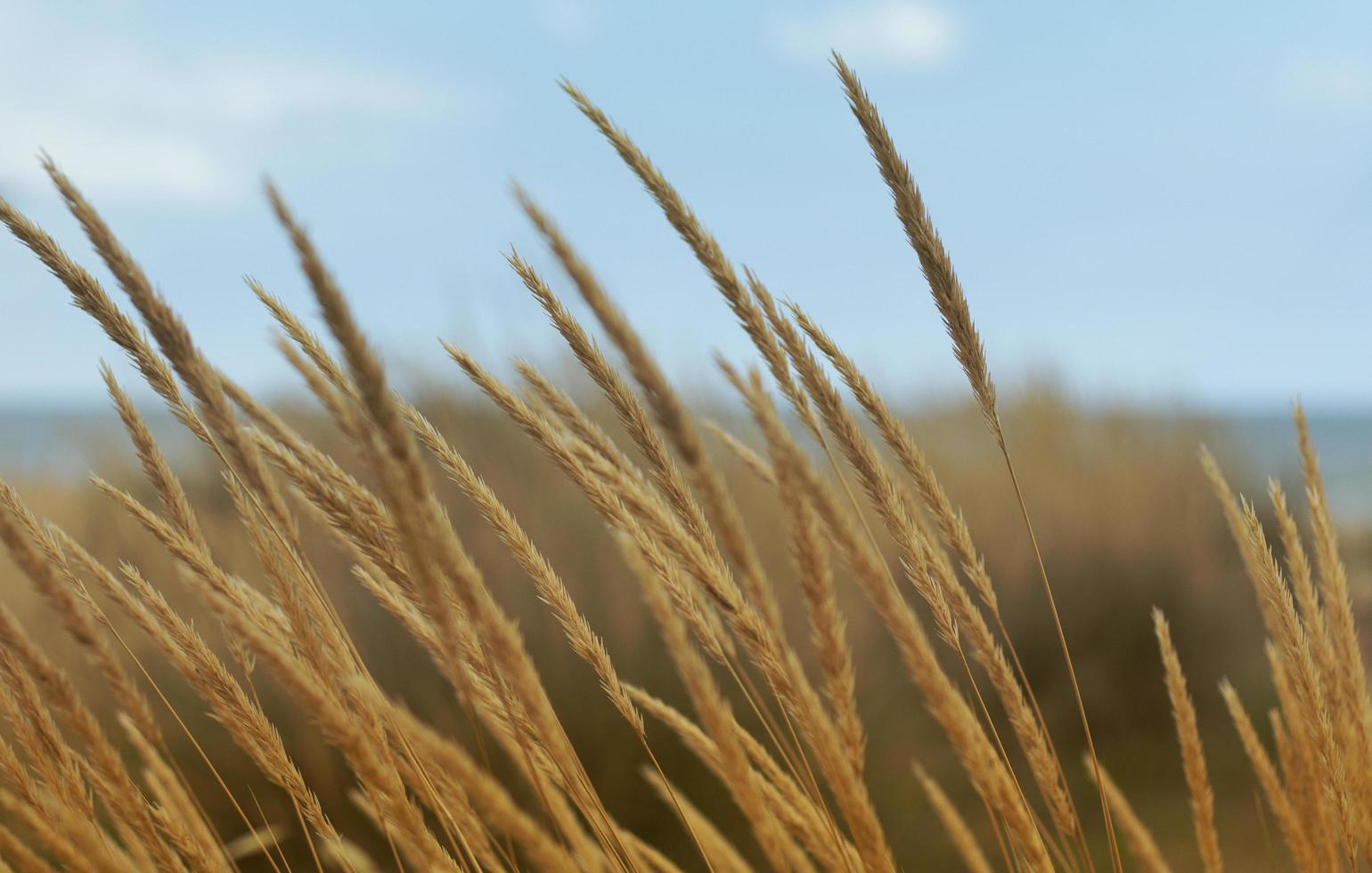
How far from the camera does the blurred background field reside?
9.05ft

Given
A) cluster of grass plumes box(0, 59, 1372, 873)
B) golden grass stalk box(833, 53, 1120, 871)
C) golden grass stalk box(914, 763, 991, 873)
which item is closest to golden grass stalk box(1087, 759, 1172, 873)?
cluster of grass plumes box(0, 59, 1372, 873)

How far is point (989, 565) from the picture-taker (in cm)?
407

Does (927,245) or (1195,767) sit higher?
(927,245)

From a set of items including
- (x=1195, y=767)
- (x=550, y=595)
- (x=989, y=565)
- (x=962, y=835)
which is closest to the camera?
(x=550, y=595)

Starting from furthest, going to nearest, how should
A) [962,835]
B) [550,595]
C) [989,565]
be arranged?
[989,565] → [962,835] → [550,595]

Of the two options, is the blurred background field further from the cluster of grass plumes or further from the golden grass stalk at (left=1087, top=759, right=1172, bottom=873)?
the cluster of grass plumes

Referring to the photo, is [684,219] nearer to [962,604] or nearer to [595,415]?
[962,604]

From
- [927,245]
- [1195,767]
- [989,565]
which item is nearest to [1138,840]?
[1195,767]

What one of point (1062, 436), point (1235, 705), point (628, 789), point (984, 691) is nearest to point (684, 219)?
point (1235, 705)

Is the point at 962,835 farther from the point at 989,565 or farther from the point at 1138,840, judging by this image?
the point at 989,565

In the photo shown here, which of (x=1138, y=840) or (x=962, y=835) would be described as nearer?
(x=1138, y=840)

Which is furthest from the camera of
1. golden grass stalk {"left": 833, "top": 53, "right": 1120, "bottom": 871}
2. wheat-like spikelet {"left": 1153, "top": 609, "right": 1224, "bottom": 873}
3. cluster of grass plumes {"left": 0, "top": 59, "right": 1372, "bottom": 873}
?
wheat-like spikelet {"left": 1153, "top": 609, "right": 1224, "bottom": 873}

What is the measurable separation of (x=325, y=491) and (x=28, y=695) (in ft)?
1.00

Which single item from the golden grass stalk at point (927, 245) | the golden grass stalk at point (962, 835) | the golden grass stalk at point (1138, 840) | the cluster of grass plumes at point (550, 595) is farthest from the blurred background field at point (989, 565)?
the golden grass stalk at point (927, 245)
